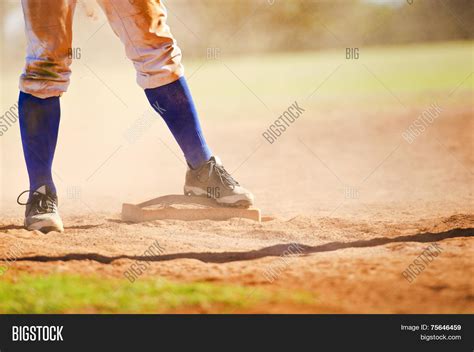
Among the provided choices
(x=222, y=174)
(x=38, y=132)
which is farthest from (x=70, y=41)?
(x=222, y=174)

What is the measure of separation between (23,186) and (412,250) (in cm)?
299

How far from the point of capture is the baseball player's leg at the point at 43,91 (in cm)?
282

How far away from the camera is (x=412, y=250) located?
2488mm

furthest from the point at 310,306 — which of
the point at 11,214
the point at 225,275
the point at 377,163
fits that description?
the point at 377,163

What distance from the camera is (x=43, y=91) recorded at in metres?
2.91

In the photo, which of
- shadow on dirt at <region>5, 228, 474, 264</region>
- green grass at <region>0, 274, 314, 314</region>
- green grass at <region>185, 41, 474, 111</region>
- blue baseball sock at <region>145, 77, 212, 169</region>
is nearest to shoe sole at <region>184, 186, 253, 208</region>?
blue baseball sock at <region>145, 77, 212, 169</region>

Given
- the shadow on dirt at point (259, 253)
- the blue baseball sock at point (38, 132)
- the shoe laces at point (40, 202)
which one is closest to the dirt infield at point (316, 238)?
the shadow on dirt at point (259, 253)

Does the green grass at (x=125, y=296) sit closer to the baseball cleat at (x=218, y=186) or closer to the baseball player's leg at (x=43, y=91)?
the baseball player's leg at (x=43, y=91)

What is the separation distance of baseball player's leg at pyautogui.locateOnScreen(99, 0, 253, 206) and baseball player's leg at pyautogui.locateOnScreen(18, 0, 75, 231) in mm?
234

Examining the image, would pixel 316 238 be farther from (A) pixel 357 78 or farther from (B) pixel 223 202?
(A) pixel 357 78

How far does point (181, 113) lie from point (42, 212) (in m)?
0.77

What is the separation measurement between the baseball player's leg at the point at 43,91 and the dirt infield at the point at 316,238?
16cm

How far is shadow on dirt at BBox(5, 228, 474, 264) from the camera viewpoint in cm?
251

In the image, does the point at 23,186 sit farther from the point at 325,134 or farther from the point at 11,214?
the point at 325,134
